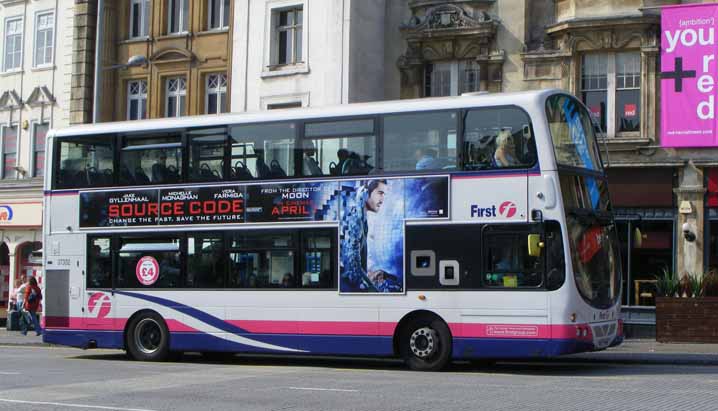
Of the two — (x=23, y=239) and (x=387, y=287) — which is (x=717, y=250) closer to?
(x=387, y=287)

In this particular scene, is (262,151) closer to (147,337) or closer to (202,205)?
(202,205)

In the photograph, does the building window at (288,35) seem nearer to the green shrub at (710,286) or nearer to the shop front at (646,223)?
the shop front at (646,223)

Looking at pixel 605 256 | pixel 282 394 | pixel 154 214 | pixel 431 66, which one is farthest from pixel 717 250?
pixel 282 394

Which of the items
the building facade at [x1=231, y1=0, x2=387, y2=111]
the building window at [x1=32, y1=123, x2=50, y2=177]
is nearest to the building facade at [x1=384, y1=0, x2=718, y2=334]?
the building facade at [x1=231, y1=0, x2=387, y2=111]

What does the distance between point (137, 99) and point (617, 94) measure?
16.9 meters

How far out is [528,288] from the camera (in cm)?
1709

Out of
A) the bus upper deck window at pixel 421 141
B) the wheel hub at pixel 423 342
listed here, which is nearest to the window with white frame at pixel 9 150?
the bus upper deck window at pixel 421 141

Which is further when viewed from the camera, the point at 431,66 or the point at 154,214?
the point at 431,66

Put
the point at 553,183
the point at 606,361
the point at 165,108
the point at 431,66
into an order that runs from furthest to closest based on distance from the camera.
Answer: the point at 165,108, the point at 431,66, the point at 606,361, the point at 553,183

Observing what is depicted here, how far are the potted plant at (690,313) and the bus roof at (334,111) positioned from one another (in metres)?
7.78

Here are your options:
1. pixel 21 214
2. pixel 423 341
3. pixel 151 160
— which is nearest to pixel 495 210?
pixel 423 341

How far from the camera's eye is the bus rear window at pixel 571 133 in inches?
679

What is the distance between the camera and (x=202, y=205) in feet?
65.4

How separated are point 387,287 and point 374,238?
33.5 inches
